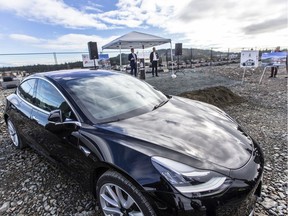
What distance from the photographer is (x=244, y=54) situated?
9617mm

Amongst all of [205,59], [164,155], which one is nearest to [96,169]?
[164,155]

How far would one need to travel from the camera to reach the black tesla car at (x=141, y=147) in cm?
142

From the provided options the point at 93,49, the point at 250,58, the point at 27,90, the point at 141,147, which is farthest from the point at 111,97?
the point at 93,49

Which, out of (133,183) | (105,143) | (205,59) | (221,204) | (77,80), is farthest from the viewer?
(205,59)

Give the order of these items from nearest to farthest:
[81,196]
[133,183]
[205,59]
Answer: [133,183] → [81,196] → [205,59]

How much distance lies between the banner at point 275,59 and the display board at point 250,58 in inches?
54.4

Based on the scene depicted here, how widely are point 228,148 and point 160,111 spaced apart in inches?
34.6

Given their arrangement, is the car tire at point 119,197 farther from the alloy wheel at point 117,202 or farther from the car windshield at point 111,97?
the car windshield at point 111,97

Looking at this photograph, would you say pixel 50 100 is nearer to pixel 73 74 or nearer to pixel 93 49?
pixel 73 74

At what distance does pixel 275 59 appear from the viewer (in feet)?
33.2

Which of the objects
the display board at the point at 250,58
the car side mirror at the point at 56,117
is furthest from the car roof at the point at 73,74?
the display board at the point at 250,58

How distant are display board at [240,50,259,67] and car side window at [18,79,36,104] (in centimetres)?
926

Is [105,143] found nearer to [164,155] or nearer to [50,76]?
[164,155]

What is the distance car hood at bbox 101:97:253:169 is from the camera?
163 centimetres
